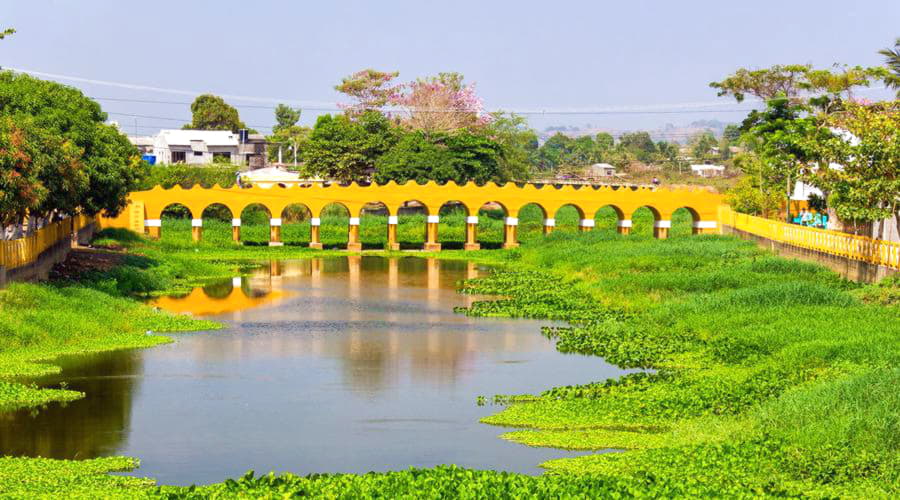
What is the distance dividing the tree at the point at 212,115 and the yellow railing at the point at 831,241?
2603 inches

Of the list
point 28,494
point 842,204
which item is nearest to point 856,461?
point 28,494

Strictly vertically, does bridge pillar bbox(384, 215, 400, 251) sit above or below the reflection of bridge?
below

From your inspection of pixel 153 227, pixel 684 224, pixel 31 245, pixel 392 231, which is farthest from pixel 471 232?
pixel 31 245

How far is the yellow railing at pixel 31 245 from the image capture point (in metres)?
29.0

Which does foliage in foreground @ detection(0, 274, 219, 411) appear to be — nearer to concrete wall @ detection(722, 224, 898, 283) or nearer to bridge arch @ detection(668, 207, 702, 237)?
concrete wall @ detection(722, 224, 898, 283)

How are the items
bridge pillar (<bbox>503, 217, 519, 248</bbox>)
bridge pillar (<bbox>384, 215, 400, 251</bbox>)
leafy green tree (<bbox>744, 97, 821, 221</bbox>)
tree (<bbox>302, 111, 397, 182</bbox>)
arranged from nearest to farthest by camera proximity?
leafy green tree (<bbox>744, 97, 821, 221</bbox>) < bridge pillar (<bbox>384, 215, 400, 251</bbox>) < bridge pillar (<bbox>503, 217, 519, 248</bbox>) < tree (<bbox>302, 111, 397, 182</bbox>)

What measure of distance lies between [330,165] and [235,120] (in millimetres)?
39450

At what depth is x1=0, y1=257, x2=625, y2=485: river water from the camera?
18.2 metres

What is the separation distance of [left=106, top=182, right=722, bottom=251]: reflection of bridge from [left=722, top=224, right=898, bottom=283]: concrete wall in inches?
657

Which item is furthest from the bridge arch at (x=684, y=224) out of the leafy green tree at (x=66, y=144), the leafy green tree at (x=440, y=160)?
the leafy green tree at (x=66, y=144)

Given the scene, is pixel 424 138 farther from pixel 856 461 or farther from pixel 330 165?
pixel 856 461

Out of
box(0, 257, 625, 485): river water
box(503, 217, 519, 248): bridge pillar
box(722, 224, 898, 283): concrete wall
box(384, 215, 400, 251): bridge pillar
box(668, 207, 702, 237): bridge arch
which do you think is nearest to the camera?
box(0, 257, 625, 485): river water

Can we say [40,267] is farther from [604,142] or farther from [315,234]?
[604,142]

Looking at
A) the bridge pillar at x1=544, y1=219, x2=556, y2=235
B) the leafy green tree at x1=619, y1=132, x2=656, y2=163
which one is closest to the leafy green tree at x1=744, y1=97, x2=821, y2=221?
the bridge pillar at x1=544, y1=219, x2=556, y2=235
